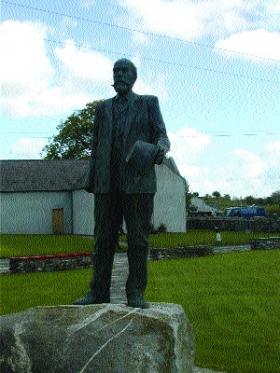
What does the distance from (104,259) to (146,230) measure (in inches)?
20.5

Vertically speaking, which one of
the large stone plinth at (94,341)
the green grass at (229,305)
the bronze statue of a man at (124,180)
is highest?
the bronze statue of a man at (124,180)

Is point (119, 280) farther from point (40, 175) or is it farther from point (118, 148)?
point (40, 175)

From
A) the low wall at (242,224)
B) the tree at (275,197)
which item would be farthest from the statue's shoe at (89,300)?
the tree at (275,197)

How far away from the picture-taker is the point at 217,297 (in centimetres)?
1342

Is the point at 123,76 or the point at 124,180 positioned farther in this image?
the point at 123,76

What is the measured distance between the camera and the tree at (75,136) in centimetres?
5259

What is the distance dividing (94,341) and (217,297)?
8.52 meters

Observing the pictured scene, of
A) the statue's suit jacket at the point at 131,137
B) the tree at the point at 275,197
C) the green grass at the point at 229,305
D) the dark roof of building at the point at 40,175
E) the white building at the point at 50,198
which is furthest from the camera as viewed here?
the tree at the point at 275,197

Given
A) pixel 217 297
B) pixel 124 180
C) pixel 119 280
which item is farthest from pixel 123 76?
pixel 119 280

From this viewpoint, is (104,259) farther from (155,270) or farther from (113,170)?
(155,270)

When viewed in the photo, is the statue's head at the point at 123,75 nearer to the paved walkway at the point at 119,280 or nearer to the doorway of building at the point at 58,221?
the paved walkway at the point at 119,280

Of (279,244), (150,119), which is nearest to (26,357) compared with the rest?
(150,119)

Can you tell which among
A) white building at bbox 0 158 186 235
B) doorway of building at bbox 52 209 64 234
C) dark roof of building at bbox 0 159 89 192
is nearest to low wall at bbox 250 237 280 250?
white building at bbox 0 158 186 235

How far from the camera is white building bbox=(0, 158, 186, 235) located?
4269 cm
